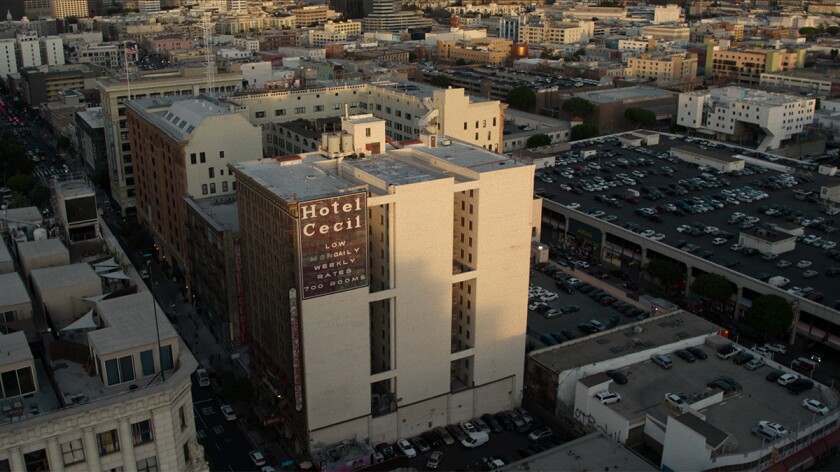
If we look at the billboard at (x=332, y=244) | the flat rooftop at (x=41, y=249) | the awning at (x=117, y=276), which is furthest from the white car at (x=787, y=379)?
the flat rooftop at (x=41, y=249)

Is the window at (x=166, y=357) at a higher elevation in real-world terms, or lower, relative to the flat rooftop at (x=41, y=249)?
lower

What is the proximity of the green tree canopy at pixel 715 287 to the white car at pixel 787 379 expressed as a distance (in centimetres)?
1540

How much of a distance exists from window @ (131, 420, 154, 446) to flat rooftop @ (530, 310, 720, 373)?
34031 mm

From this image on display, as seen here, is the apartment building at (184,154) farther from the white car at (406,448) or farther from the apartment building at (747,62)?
the apartment building at (747,62)

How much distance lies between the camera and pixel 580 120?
5546 inches

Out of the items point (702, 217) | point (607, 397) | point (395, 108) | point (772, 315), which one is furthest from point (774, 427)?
point (395, 108)

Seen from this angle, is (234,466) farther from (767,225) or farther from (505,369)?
(767,225)

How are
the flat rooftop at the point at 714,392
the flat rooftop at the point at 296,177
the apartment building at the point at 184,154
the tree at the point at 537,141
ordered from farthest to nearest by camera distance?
the tree at the point at 537,141
the apartment building at the point at 184,154
the flat rooftop at the point at 714,392
the flat rooftop at the point at 296,177

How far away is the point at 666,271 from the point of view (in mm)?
75812

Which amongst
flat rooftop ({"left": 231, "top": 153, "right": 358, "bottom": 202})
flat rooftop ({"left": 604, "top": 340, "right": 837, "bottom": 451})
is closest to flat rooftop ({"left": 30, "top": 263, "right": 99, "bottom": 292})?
flat rooftop ({"left": 231, "top": 153, "right": 358, "bottom": 202})

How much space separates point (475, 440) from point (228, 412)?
1778 cm

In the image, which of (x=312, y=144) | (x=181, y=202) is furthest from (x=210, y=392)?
(x=312, y=144)

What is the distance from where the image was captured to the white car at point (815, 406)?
5256cm

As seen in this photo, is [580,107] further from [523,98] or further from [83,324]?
[83,324]
